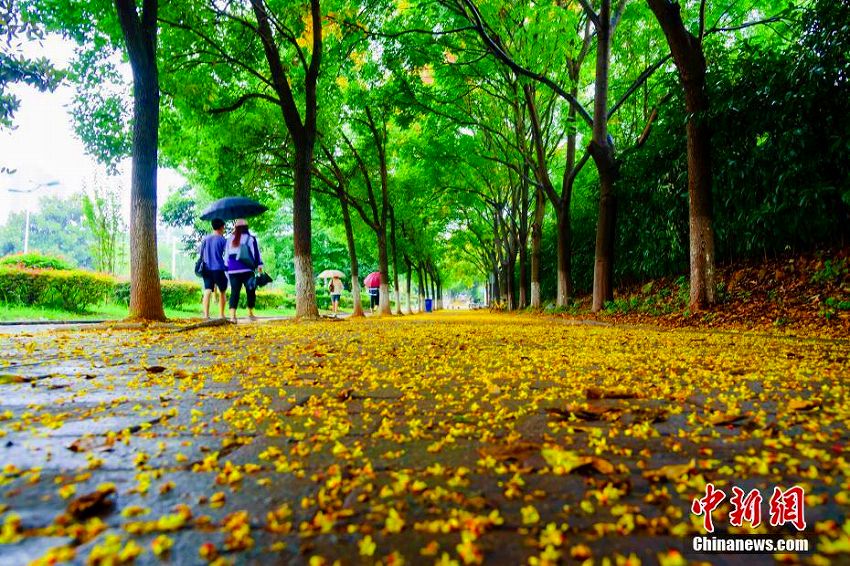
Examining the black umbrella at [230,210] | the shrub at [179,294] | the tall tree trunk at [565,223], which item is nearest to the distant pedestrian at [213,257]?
the black umbrella at [230,210]

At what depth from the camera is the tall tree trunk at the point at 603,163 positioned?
33.8ft

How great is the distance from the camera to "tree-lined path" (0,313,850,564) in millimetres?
1073

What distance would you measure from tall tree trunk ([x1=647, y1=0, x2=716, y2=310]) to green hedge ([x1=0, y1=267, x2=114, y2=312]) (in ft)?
53.0

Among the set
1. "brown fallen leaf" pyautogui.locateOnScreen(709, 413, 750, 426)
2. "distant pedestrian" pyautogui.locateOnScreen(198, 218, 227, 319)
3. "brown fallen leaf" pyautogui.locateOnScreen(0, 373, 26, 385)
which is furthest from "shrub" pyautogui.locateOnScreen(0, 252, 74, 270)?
"brown fallen leaf" pyautogui.locateOnScreen(709, 413, 750, 426)

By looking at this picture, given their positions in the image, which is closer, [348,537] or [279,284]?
[348,537]

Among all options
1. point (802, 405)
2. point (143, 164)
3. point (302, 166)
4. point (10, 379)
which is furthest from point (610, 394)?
point (302, 166)

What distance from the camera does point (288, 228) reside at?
121 ft

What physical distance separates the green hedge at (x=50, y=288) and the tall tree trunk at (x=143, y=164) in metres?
8.36

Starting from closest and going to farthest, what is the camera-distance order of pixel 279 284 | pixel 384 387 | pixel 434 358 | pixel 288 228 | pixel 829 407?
1. pixel 829 407
2. pixel 384 387
3. pixel 434 358
4. pixel 288 228
5. pixel 279 284

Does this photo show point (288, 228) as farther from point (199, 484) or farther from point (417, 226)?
point (199, 484)

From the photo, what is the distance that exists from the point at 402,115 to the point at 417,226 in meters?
12.6

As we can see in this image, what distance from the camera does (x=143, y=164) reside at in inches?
295

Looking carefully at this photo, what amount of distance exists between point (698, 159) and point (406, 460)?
313 inches

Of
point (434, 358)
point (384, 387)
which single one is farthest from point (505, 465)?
point (434, 358)
